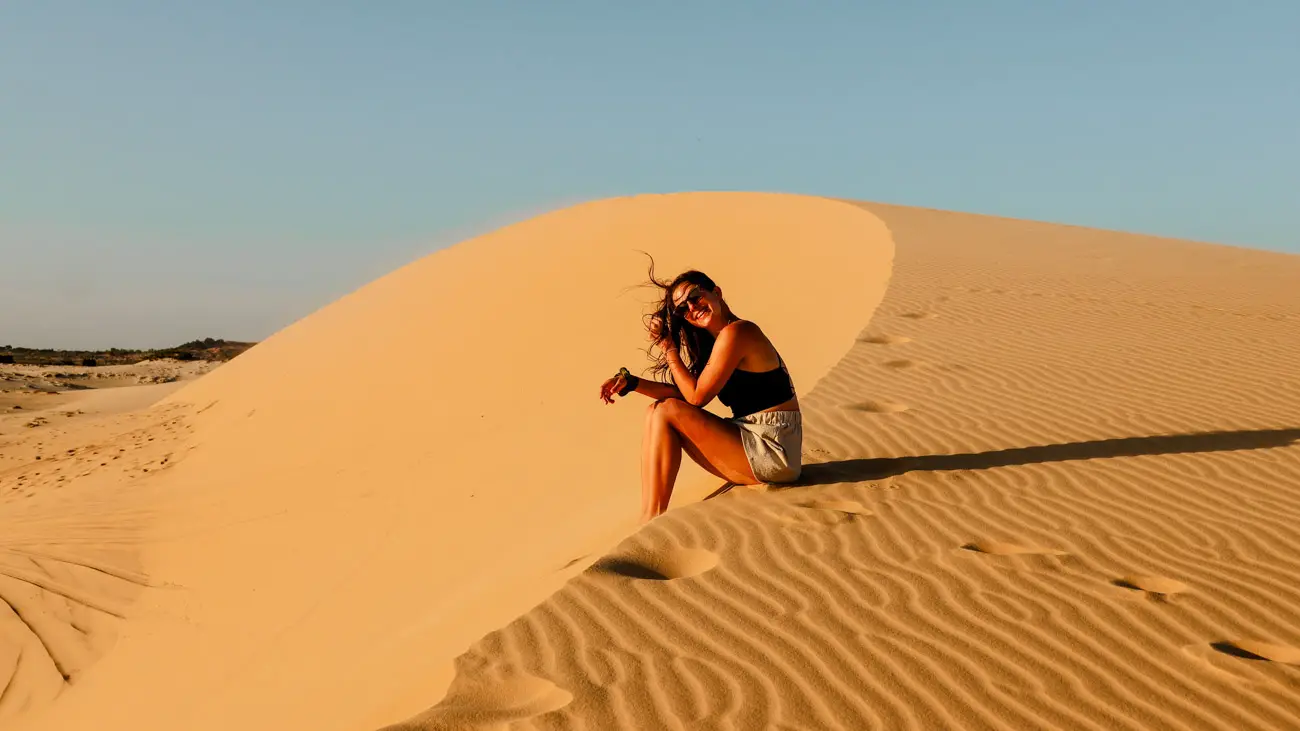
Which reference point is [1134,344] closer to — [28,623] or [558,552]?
[558,552]

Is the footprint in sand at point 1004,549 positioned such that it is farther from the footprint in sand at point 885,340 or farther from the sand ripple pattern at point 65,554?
the footprint in sand at point 885,340

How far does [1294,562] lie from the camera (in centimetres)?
441

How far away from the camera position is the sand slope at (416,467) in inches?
207

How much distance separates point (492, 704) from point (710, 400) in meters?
2.54

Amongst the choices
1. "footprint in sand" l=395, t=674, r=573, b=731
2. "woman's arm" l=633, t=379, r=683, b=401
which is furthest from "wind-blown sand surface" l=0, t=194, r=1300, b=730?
"woman's arm" l=633, t=379, r=683, b=401

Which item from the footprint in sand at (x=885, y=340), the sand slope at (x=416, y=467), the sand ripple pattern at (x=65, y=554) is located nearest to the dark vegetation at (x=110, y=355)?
the sand slope at (x=416, y=467)

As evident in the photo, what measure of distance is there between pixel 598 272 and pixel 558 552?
43.6 ft

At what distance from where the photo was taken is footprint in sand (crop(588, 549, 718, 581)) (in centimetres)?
421

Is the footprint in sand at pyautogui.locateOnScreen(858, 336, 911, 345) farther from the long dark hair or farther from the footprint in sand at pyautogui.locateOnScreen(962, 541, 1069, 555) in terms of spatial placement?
the footprint in sand at pyautogui.locateOnScreen(962, 541, 1069, 555)

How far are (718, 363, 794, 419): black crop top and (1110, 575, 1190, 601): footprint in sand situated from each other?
1.91 meters

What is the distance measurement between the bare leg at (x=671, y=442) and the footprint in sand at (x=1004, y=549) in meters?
1.34

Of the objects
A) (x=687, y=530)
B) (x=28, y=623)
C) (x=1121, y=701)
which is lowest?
(x=28, y=623)

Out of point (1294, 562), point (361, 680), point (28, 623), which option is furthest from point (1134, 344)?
point (28, 623)

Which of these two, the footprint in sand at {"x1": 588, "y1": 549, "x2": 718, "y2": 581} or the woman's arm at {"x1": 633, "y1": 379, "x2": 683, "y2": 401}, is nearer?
the footprint in sand at {"x1": 588, "y1": 549, "x2": 718, "y2": 581}
